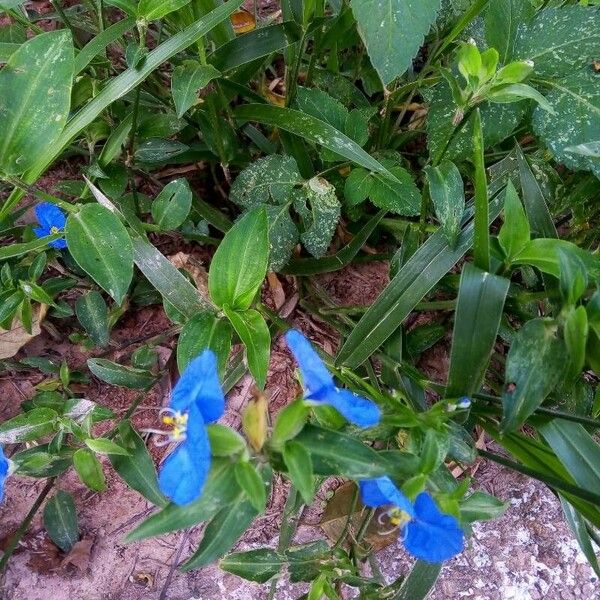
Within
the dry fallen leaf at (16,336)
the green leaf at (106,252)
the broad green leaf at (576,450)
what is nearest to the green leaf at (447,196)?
the broad green leaf at (576,450)

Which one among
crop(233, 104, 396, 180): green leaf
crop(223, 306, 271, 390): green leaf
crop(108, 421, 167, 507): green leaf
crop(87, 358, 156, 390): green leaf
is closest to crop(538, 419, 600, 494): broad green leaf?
crop(223, 306, 271, 390): green leaf

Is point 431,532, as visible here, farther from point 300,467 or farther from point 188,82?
point 188,82

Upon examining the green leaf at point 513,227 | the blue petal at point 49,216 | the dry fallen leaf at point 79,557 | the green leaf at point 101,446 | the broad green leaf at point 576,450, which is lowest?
the dry fallen leaf at point 79,557

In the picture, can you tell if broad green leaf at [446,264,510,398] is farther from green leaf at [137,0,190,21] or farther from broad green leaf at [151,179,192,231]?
green leaf at [137,0,190,21]

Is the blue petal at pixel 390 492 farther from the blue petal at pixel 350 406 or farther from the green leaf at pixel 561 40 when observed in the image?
the green leaf at pixel 561 40

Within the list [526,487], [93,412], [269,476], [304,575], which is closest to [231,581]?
[304,575]
